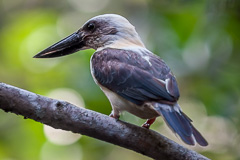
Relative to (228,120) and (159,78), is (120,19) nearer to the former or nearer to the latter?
(159,78)

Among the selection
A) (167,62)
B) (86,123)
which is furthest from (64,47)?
(167,62)

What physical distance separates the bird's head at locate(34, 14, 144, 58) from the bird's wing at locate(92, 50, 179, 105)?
0.39 m

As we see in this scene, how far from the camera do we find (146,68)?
385 centimetres

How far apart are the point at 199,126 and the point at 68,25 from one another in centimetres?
250

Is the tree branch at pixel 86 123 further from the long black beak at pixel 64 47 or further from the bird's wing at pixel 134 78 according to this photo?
the long black beak at pixel 64 47

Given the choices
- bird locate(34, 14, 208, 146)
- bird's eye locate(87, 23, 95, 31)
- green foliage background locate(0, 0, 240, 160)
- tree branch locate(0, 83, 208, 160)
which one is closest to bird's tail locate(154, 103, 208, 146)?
bird locate(34, 14, 208, 146)

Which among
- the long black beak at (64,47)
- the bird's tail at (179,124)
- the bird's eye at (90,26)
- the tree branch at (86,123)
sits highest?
the bird's eye at (90,26)

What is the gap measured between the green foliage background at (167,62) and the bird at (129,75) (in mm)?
877

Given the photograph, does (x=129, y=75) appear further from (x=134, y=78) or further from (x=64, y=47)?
(x=64, y=47)

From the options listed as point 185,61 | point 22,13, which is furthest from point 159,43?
point 22,13

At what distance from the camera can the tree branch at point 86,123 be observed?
10.6 feet

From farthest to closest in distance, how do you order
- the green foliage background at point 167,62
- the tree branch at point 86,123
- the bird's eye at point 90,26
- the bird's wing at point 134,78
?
the green foliage background at point 167,62, the bird's eye at point 90,26, the bird's wing at point 134,78, the tree branch at point 86,123

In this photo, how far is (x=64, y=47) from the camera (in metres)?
4.58

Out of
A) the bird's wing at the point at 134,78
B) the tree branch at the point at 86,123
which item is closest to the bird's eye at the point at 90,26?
the bird's wing at the point at 134,78
